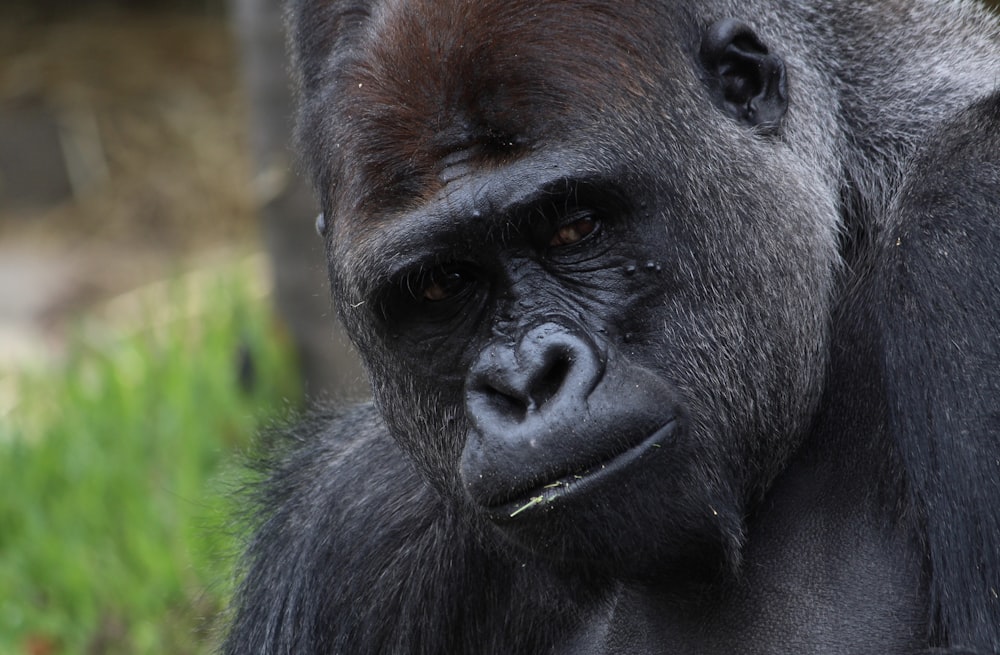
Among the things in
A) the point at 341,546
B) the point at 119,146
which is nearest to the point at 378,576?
the point at 341,546

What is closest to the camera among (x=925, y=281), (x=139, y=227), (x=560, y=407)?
(x=560, y=407)

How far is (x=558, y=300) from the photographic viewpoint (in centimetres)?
309

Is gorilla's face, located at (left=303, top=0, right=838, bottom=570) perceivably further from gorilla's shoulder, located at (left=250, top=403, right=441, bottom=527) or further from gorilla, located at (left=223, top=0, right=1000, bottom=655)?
gorilla's shoulder, located at (left=250, top=403, right=441, bottom=527)

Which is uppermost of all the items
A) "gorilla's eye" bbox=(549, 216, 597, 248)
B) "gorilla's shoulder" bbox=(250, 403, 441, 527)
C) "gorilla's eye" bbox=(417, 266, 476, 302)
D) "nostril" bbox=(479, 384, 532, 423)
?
"gorilla's eye" bbox=(549, 216, 597, 248)

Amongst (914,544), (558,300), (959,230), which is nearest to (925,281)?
(959,230)

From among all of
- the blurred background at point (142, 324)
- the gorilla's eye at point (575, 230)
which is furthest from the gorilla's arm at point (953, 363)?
the blurred background at point (142, 324)

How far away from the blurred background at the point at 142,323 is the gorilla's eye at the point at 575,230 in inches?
73.2

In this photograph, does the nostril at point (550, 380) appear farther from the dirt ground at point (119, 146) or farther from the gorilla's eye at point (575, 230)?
the dirt ground at point (119, 146)

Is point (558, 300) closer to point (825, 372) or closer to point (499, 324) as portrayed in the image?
point (499, 324)

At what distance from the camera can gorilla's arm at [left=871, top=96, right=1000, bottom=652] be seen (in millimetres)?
2902

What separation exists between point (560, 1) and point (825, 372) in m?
1.12

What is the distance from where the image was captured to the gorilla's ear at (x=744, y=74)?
11.1 feet

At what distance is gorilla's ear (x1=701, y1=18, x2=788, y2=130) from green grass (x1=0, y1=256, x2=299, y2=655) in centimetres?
207

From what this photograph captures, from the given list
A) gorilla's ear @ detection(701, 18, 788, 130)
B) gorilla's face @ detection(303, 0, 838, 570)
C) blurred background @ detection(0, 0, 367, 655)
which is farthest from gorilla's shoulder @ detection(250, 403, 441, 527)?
gorilla's ear @ detection(701, 18, 788, 130)
